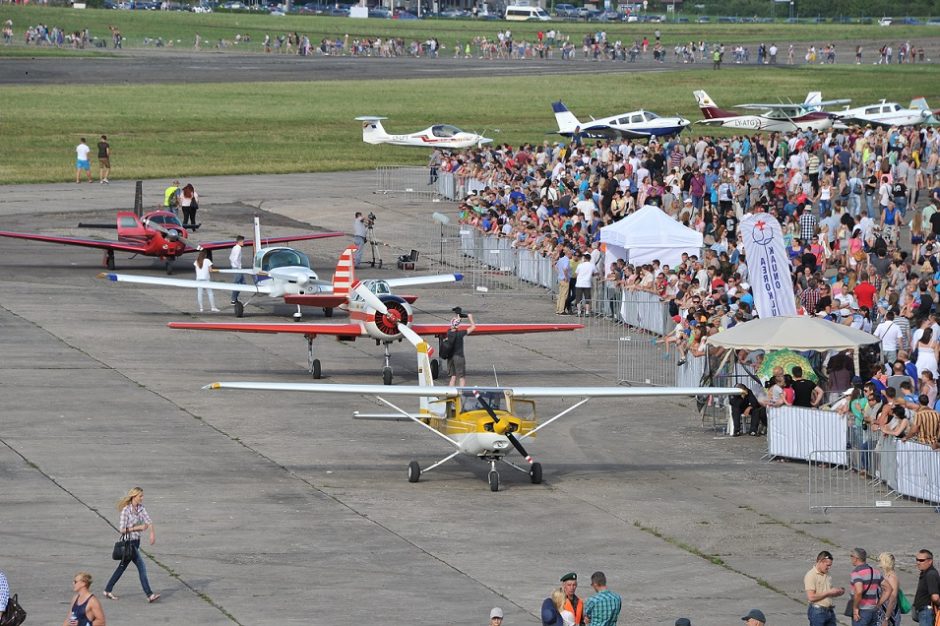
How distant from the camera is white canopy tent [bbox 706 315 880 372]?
71.7 feet

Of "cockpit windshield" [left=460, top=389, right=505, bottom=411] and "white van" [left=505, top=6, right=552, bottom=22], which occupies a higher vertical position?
"white van" [left=505, top=6, right=552, bottom=22]

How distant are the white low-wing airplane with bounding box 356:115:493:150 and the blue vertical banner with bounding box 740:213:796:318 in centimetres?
3590

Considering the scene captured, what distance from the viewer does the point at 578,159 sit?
155ft

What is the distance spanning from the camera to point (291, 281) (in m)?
30.7

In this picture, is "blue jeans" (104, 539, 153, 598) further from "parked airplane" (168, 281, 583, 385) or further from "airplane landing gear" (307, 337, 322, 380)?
"airplane landing gear" (307, 337, 322, 380)

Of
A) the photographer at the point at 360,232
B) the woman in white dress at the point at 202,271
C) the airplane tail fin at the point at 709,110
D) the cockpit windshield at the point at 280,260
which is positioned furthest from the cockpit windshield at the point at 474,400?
the airplane tail fin at the point at 709,110

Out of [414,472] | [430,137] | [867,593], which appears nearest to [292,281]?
[414,472]

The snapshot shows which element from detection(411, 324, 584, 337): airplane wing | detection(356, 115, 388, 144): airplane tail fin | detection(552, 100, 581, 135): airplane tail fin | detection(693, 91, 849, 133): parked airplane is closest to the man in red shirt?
Result: detection(411, 324, 584, 337): airplane wing

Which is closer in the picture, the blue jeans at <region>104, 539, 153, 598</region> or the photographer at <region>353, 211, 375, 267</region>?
the blue jeans at <region>104, 539, 153, 598</region>

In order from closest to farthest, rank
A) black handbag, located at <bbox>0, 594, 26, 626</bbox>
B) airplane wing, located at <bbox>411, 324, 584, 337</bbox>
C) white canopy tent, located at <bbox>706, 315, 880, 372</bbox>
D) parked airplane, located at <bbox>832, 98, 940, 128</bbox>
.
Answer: black handbag, located at <bbox>0, 594, 26, 626</bbox>
white canopy tent, located at <bbox>706, 315, 880, 372</bbox>
airplane wing, located at <bbox>411, 324, 584, 337</bbox>
parked airplane, located at <bbox>832, 98, 940, 128</bbox>

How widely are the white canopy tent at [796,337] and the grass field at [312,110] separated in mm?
37682

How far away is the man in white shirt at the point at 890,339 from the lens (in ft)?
77.7

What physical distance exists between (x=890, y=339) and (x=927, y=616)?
9.91 metres

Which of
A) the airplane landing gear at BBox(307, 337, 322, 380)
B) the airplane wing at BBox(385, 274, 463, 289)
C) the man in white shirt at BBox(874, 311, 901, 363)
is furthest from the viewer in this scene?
the airplane wing at BBox(385, 274, 463, 289)
